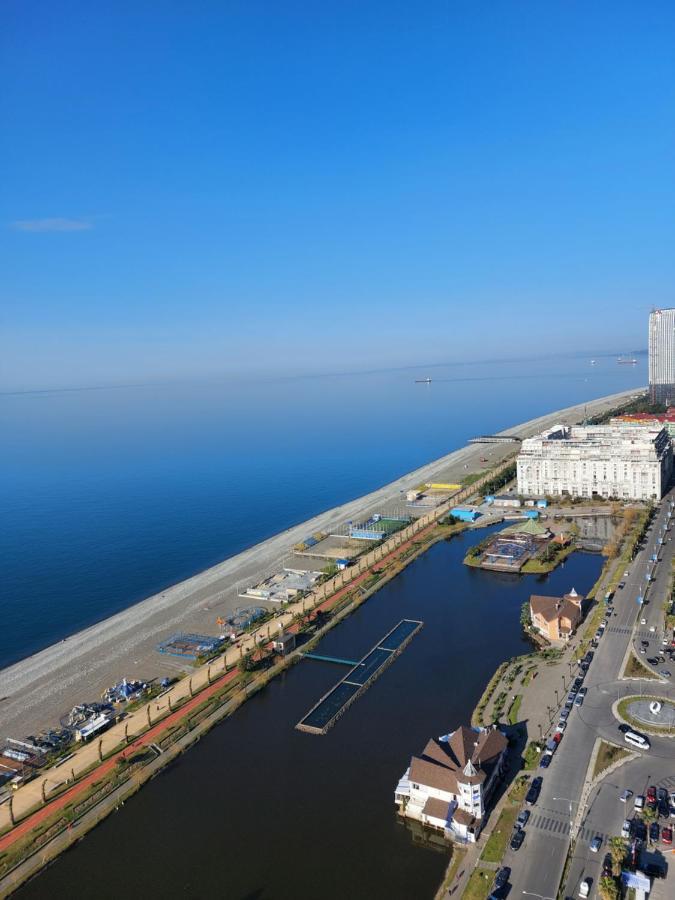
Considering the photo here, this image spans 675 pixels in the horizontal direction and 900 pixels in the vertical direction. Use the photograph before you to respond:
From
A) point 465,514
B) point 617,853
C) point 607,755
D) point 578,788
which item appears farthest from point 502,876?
point 465,514

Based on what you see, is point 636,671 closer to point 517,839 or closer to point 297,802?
point 517,839

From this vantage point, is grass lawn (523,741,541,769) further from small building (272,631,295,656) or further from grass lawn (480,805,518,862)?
small building (272,631,295,656)

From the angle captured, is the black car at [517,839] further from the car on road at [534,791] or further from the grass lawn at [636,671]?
the grass lawn at [636,671]

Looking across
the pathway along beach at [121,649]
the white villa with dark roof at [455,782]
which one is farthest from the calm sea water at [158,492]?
the white villa with dark roof at [455,782]

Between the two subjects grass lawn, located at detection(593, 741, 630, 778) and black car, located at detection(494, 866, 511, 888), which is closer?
black car, located at detection(494, 866, 511, 888)

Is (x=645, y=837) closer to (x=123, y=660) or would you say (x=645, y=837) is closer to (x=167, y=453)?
(x=123, y=660)

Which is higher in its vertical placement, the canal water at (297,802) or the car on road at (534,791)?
the car on road at (534,791)

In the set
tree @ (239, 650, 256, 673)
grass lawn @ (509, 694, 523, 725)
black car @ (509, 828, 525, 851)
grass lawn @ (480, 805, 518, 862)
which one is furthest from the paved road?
tree @ (239, 650, 256, 673)
